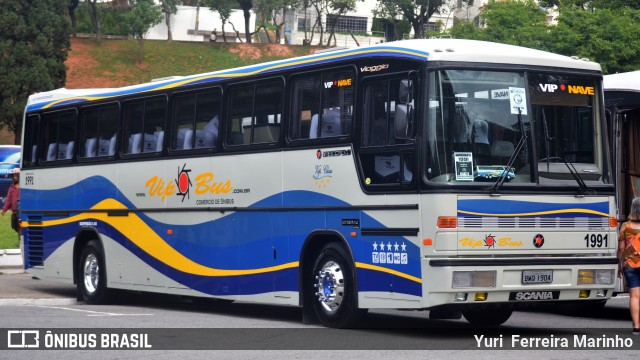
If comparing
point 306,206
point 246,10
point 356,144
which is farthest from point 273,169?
point 246,10

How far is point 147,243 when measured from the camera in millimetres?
18438

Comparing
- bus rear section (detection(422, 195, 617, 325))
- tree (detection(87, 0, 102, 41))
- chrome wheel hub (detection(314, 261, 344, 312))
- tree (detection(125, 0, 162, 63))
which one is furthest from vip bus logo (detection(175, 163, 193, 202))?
tree (detection(87, 0, 102, 41))

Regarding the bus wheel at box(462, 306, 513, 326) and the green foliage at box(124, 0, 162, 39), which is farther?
the green foliage at box(124, 0, 162, 39)

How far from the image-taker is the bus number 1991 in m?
13.3

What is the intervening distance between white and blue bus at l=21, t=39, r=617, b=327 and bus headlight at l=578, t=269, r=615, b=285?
0.6 inches

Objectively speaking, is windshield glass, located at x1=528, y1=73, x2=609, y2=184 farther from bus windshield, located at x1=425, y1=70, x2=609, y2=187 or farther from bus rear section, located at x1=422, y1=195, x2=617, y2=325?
bus rear section, located at x1=422, y1=195, x2=617, y2=325

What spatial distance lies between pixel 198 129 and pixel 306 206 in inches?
120

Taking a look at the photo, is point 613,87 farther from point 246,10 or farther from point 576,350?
point 246,10

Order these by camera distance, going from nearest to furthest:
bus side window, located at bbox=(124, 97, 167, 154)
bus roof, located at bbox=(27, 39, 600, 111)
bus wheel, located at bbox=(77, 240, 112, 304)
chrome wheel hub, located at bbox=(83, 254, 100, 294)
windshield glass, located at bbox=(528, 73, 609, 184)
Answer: bus roof, located at bbox=(27, 39, 600, 111) < windshield glass, located at bbox=(528, 73, 609, 184) < bus side window, located at bbox=(124, 97, 167, 154) < bus wheel, located at bbox=(77, 240, 112, 304) < chrome wheel hub, located at bbox=(83, 254, 100, 294)

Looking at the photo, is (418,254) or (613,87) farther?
(613,87)

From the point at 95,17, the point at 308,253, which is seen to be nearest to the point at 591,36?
the point at 308,253

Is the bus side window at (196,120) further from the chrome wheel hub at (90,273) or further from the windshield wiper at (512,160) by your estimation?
the windshield wiper at (512,160)

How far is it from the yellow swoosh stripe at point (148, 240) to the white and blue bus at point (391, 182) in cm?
5

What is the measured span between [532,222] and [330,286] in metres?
2.75
